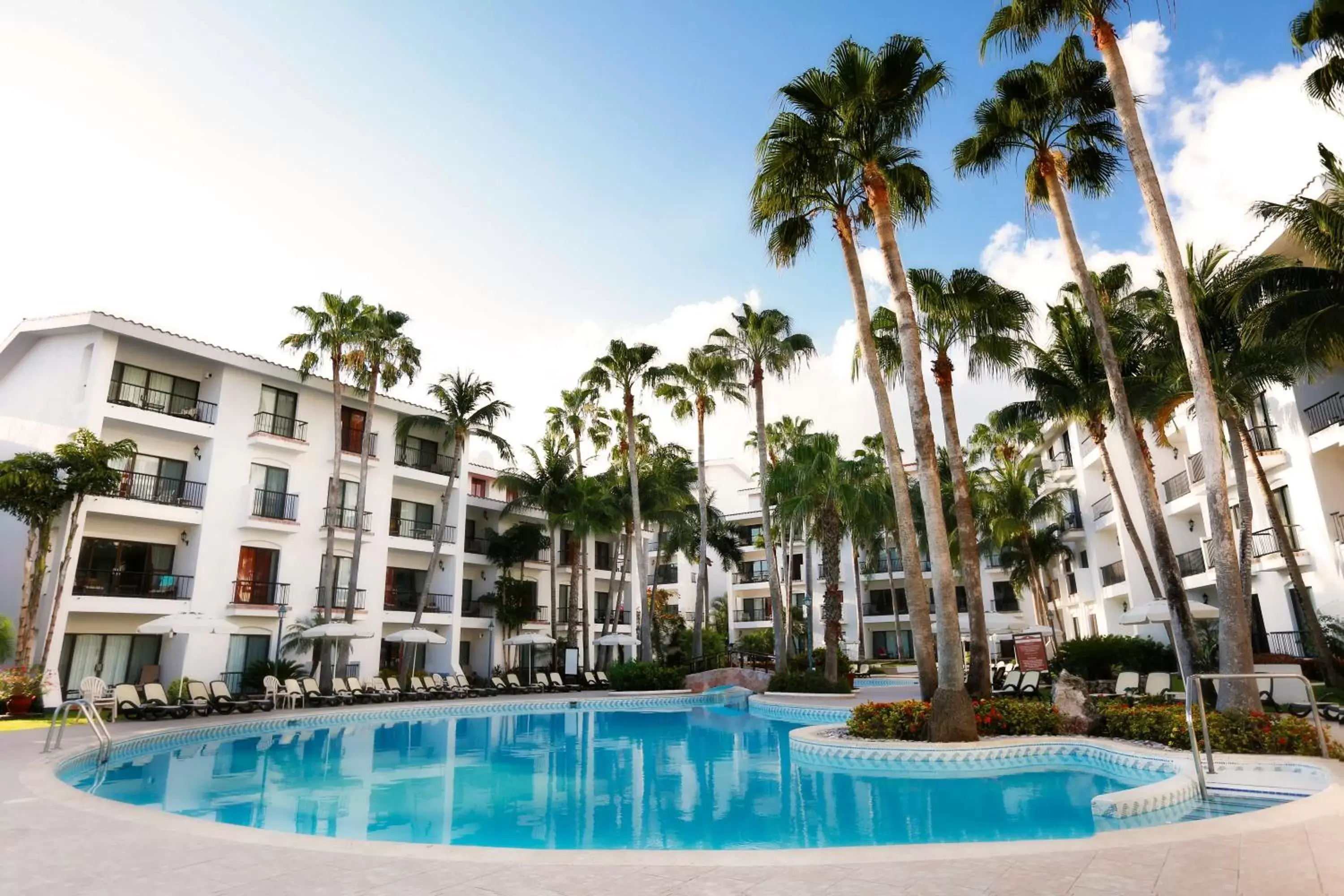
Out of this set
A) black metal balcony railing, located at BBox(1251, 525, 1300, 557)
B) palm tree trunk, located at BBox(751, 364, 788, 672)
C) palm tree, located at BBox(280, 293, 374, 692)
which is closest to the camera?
black metal balcony railing, located at BBox(1251, 525, 1300, 557)

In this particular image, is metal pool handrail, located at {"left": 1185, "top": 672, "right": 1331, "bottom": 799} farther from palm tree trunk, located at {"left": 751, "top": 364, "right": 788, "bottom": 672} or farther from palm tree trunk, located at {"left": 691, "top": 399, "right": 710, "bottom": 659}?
palm tree trunk, located at {"left": 691, "top": 399, "right": 710, "bottom": 659}

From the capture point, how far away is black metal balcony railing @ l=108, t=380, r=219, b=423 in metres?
22.3

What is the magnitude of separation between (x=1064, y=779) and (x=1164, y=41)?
498 inches

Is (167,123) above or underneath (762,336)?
underneath

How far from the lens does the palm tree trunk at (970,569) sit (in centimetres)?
1564

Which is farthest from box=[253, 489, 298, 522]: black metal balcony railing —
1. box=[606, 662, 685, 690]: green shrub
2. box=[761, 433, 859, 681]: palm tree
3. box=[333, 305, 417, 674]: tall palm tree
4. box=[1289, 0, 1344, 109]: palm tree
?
box=[1289, 0, 1344, 109]: palm tree

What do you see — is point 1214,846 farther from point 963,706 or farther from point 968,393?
point 968,393

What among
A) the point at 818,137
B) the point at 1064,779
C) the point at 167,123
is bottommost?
the point at 1064,779

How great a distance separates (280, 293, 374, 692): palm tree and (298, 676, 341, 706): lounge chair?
5.38ft

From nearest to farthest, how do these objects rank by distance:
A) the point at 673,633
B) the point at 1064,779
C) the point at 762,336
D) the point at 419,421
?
the point at 1064,779, the point at 762,336, the point at 419,421, the point at 673,633

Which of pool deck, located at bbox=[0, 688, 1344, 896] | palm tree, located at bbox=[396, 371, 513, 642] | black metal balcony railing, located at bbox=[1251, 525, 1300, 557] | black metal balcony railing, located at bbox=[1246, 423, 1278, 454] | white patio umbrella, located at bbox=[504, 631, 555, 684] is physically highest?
palm tree, located at bbox=[396, 371, 513, 642]

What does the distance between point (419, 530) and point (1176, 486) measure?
94.7 feet

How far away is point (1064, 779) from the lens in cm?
1089

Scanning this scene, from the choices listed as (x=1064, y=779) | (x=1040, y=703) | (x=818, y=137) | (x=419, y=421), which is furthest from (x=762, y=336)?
(x=1064, y=779)
